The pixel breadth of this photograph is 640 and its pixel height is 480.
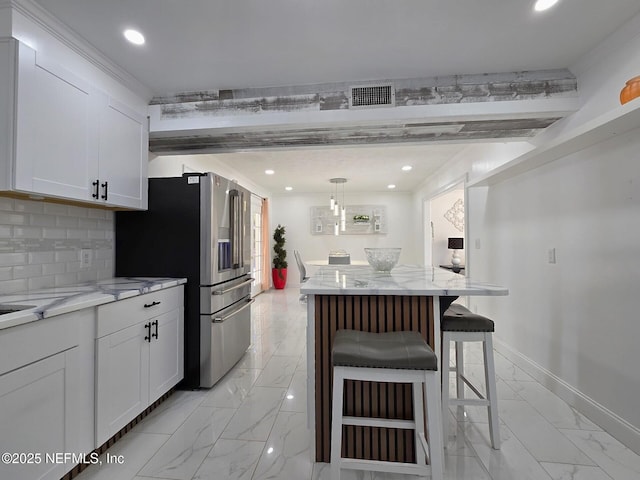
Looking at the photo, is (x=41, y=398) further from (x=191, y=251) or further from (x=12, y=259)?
(x=191, y=251)

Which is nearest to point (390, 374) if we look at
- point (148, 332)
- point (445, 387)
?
point (445, 387)

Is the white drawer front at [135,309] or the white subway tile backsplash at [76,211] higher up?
the white subway tile backsplash at [76,211]

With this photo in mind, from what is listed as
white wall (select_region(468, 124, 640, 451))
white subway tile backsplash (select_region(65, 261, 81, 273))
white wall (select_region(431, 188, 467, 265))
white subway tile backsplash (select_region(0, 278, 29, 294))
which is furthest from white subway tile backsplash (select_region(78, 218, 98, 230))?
white wall (select_region(431, 188, 467, 265))

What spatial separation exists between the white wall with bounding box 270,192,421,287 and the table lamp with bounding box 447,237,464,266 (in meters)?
1.03

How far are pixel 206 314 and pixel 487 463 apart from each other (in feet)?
6.85

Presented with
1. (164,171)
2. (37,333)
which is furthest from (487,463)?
(164,171)

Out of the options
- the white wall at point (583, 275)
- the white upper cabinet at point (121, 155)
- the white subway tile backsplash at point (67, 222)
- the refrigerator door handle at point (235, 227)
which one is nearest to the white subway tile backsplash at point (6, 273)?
the white subway tile backsplash at point (67, 222)

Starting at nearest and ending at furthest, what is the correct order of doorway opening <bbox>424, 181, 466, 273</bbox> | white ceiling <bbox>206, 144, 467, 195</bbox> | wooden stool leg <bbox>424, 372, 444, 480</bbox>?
wooden stool leg <bbox>424, 372, 444, 480</bbox> → white ceiling <bbox>206, 144, 467, 195</bbox> → doorway opening <bbox>424, 181, 466, 273</bbox>

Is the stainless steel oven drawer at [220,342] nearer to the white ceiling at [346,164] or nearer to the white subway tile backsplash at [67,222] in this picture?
the white subway tile backsplash at [67,222]

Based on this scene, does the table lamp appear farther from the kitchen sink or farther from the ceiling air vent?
the kitchen sink

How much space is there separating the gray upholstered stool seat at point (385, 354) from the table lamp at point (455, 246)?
572cm

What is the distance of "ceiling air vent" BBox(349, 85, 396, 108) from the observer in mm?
2354

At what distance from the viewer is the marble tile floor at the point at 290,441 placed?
157cm

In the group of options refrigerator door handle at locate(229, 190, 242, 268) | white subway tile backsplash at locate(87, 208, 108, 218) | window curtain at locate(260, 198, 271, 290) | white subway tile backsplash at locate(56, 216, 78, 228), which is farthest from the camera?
window curtain at locate(260, 198, 271, 290)
